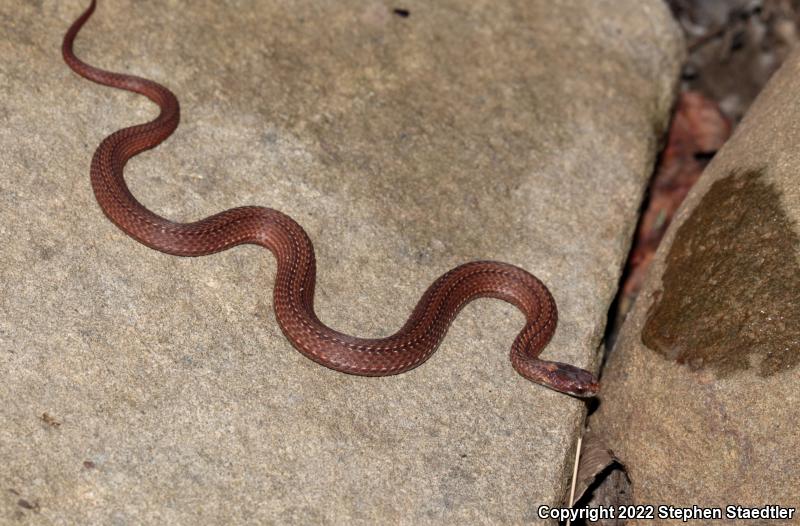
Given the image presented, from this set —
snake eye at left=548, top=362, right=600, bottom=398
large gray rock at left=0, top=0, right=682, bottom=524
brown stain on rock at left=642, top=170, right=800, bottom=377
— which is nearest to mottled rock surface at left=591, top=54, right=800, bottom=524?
brown stain on rock at left=642, top=170, right=800, bottom=377

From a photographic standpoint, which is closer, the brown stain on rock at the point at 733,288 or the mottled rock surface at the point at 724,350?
the mottled rock surface at the point at 724,350

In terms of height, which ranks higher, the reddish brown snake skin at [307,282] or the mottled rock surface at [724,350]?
the mottled rock surface at [724,350]

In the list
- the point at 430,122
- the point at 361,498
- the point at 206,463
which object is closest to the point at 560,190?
the point at 430,122

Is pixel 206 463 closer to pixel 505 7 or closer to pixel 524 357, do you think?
pixel 524 357

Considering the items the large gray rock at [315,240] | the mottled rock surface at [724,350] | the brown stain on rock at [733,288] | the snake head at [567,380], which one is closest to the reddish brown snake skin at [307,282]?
the snake head at [567,380]

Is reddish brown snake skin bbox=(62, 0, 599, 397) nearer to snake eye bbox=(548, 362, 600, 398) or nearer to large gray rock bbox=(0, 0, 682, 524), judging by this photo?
snake eye bbox=(548, 362, 600, 398)

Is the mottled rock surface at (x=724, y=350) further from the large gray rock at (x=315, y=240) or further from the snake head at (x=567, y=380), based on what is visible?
the large gray rock at (x=315, y=240)

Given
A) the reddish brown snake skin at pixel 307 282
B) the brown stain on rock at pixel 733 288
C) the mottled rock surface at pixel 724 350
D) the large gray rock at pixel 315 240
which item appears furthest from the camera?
the reddish brown snake skin at pixel 307 282
